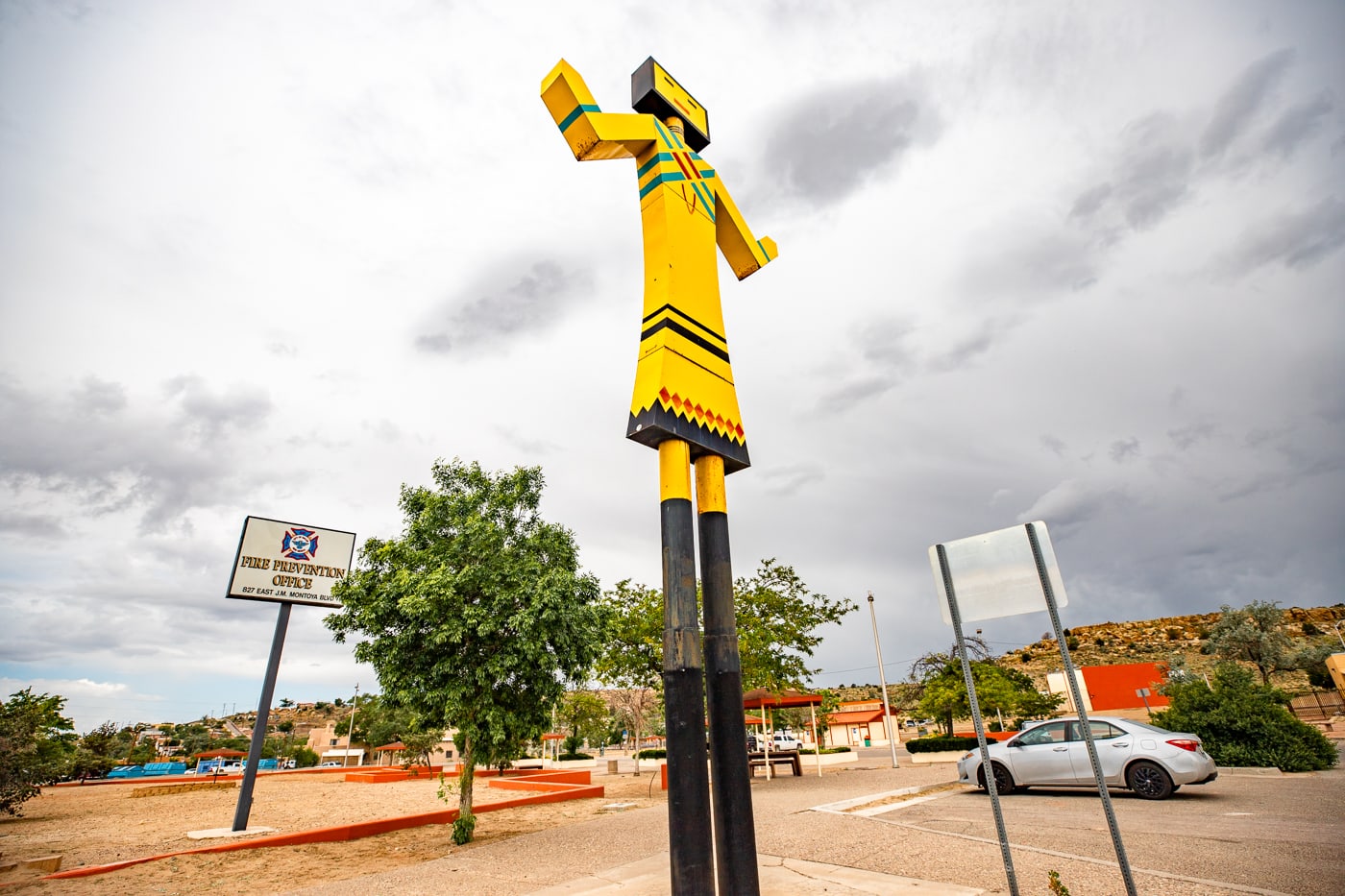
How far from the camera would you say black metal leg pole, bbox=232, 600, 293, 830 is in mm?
11680

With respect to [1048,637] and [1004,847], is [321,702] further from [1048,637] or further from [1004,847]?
[1004,847]

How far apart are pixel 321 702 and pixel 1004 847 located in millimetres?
148722

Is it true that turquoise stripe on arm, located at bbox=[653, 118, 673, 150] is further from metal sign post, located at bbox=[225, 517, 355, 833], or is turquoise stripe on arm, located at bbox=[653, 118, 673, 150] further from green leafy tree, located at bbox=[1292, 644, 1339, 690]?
green leafy tree, located at bbox=[1292, 644, 1339, 690]

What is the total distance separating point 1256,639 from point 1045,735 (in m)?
38.3

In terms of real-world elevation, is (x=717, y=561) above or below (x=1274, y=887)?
above

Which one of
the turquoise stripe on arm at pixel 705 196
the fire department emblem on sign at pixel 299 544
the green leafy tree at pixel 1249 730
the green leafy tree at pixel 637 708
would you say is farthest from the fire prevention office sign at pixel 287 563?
the green leafy tree at pixel 1249 730

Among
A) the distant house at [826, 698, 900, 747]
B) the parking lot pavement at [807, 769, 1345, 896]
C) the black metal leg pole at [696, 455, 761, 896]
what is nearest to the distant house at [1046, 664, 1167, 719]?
the distant house at [826, 698, 900, 747]

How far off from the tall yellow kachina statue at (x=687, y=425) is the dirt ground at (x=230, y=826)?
20.7ft

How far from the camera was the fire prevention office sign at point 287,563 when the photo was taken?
13555 millimetres

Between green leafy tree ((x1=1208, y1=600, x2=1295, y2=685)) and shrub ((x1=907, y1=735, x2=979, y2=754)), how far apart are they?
2429cm

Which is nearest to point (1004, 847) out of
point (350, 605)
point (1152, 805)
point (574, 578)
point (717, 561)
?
point (717, 561)

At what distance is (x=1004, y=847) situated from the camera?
3.96 m

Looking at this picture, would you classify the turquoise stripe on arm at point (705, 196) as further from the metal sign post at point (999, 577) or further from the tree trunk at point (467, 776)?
the tree trunk at point (467, 776)

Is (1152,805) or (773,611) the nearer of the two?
(1152,805)
